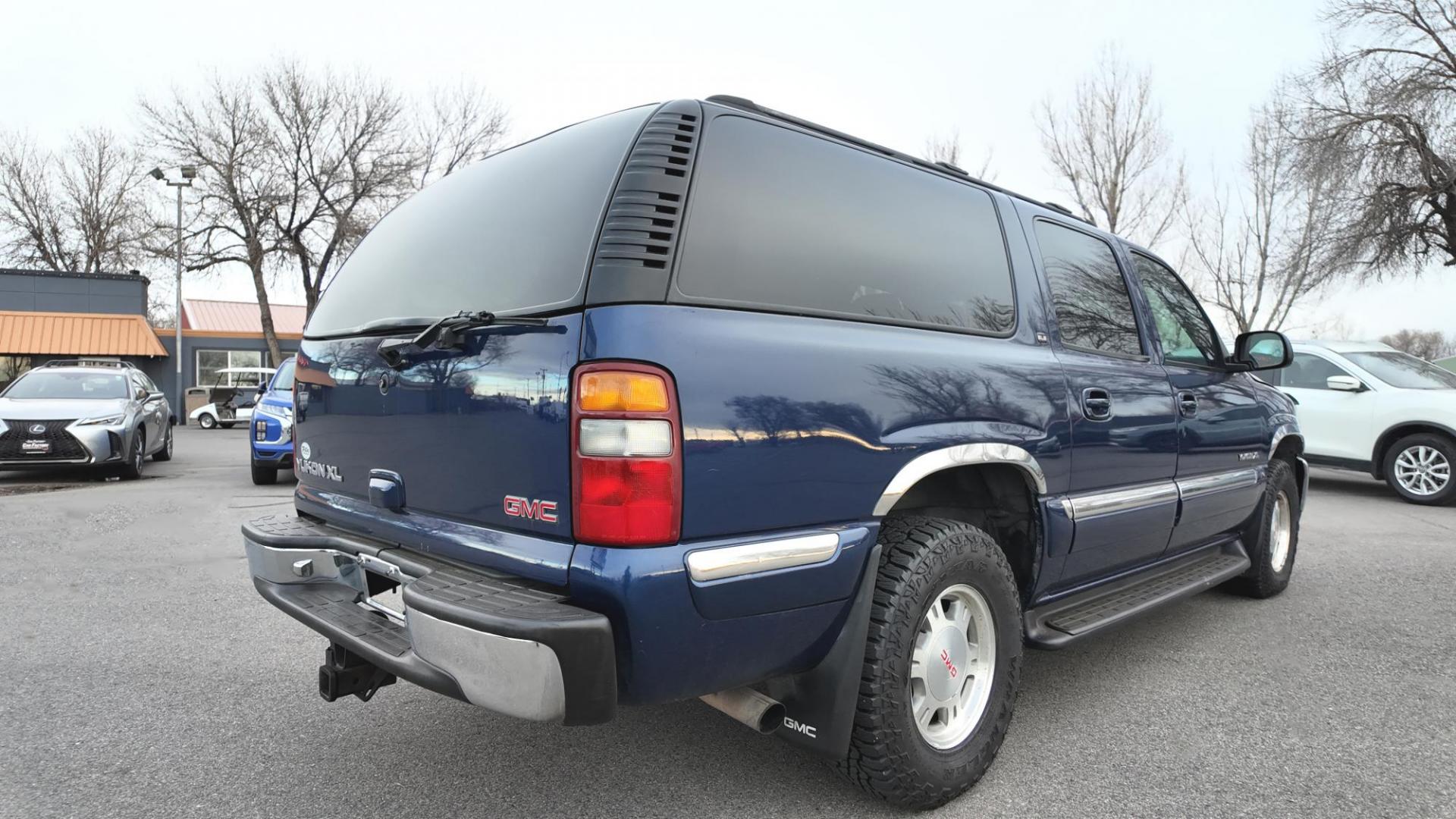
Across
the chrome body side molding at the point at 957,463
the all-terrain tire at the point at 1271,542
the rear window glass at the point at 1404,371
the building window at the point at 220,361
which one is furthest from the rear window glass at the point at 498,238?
the building window at the point at 220,361

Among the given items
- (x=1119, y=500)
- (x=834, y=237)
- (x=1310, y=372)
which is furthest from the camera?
(x=1310, y=372)

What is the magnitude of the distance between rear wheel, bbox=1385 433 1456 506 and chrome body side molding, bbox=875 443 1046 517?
842 centimetres

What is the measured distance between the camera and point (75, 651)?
363cm

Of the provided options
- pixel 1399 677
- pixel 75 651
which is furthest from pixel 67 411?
pixel 1399 677

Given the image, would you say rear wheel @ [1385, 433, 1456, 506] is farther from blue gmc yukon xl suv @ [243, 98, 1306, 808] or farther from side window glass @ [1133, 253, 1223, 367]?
blue gmc yukon xl suv @ [243, 98, 1306, 808]

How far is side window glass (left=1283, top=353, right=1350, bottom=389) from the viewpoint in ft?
30.7

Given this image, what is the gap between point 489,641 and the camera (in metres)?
1.74

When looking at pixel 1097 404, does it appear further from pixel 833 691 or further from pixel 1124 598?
pixel 833 691

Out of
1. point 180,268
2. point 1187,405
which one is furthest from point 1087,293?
point 180,268

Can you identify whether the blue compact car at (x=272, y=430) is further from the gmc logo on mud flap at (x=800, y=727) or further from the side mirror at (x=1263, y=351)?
the side mirror at (x=1263, y=351)

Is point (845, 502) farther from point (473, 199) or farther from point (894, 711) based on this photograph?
point (473, 199)

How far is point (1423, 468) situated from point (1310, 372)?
149 cm

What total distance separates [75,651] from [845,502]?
364 centimetres

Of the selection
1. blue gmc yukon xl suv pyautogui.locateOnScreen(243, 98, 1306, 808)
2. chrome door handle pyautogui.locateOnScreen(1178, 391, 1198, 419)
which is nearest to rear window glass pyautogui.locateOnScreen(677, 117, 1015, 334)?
blue gmc yukon xl suv pyautogui.locateOnScreen(243, 98, 1306, 808)
